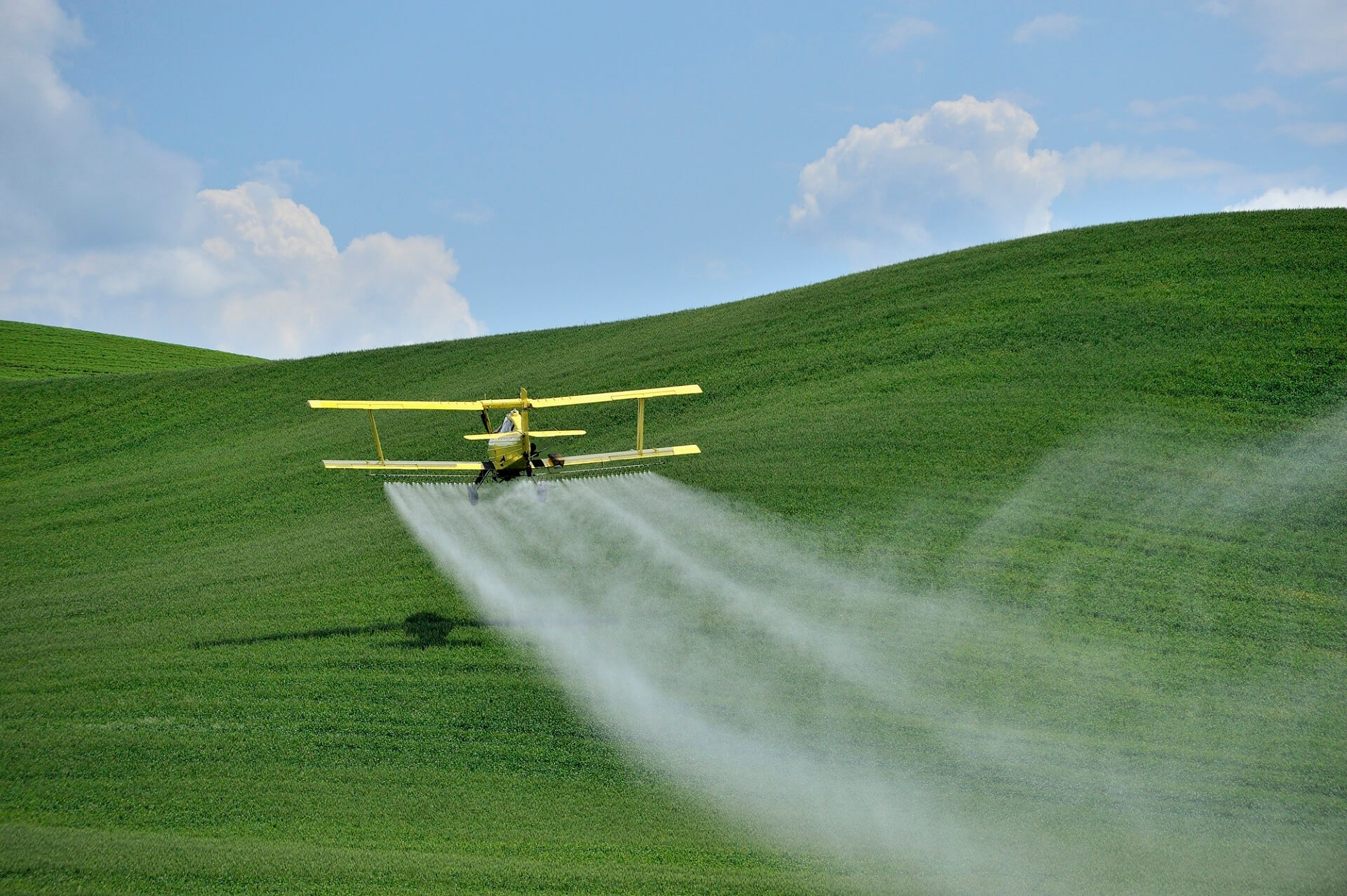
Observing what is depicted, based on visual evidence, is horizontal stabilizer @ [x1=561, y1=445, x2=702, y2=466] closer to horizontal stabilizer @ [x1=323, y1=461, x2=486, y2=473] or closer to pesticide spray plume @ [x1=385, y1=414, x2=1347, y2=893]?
horizontal stabilizer @ [x1=323, y1=461, x2=486, y2=473]

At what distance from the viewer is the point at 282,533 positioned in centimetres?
3416

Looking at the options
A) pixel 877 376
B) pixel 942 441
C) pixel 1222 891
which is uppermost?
pixel 877 376

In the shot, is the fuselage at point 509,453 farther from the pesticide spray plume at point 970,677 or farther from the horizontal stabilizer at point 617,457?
the pesticide spray plume at point 970,677

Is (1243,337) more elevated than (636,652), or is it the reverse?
(1243,337)

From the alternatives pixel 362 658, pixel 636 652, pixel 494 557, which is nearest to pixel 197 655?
pixel 362 658

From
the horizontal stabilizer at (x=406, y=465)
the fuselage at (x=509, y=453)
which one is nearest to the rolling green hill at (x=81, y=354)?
the horizontal stabilizer at (x=406, y=465)

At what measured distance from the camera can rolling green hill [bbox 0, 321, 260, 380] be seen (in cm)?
7250

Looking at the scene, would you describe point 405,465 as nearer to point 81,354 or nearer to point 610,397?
point 610,397

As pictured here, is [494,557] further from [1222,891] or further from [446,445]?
[1222,891]

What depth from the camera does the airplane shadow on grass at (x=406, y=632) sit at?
24.5 metres

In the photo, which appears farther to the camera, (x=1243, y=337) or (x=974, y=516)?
(x=1243, y=337)

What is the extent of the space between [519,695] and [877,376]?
2602cm

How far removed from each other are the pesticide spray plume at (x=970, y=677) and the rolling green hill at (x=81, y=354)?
56356mm

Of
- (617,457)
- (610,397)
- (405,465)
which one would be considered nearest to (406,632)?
(405,465)
